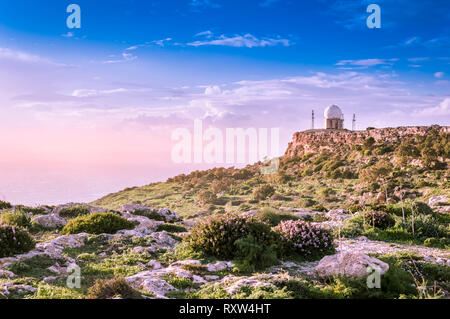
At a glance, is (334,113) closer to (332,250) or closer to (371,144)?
(371,144)

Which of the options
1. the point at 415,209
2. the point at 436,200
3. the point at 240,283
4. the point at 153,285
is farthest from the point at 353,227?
the point at 436,200

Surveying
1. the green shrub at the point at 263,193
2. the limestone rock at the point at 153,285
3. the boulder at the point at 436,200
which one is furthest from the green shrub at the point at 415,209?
the green shrub at the point at 263,193

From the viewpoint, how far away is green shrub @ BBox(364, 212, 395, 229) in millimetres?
13961

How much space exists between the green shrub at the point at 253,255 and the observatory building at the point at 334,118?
5979cm

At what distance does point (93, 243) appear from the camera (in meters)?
11.1

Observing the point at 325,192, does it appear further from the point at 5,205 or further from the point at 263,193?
the point at 5,205

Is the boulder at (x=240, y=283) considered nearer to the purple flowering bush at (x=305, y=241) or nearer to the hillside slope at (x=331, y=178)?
the purple flowering bush at (x=305, y=241)

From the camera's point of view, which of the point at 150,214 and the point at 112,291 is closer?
the point at 112,291

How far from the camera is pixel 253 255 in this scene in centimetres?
844

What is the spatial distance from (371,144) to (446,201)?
99.5 ft

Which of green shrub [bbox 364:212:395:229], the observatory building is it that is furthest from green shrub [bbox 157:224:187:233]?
the observatory building

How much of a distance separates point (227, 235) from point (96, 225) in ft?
19.3

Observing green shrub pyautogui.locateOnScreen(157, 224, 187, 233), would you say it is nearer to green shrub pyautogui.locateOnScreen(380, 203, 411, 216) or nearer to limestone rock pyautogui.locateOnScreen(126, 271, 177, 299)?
limestone rock pyautogui.locateOnScreen(126, 271, 177, 299)
